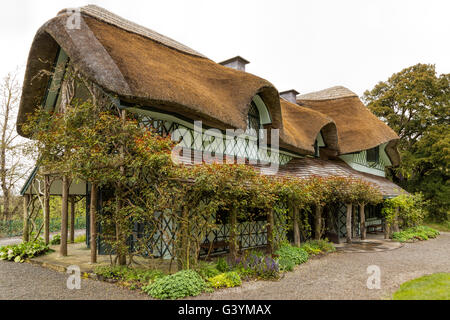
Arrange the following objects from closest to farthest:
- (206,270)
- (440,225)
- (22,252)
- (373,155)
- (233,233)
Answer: (206,270)
(233,233)
(22,252)
(373,155)
(440,225)

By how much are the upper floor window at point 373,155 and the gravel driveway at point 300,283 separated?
10.9 m

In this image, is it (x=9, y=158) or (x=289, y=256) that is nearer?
(x=289, y=256)

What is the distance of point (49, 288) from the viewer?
614 cm

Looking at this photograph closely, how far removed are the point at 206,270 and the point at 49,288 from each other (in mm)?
3150

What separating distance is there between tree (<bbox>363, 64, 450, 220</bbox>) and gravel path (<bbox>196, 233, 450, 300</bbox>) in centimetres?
1533

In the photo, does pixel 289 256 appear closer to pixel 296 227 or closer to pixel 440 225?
pixel 296 227

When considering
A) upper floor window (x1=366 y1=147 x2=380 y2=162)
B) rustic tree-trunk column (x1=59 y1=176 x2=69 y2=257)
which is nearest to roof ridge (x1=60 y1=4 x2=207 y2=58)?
rustic tree-trunk column (x1=59 y1=176 x2=69 y2=257)

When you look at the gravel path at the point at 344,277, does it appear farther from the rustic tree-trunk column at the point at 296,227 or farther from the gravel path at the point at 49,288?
the gravel path at the point at 49,288

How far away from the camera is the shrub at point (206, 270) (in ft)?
21.0

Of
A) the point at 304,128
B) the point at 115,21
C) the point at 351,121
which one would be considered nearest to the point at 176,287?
the point at 115,21

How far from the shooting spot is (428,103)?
24.0 metres

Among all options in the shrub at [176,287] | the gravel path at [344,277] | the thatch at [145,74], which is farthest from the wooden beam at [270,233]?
the shrub at [176,287]
